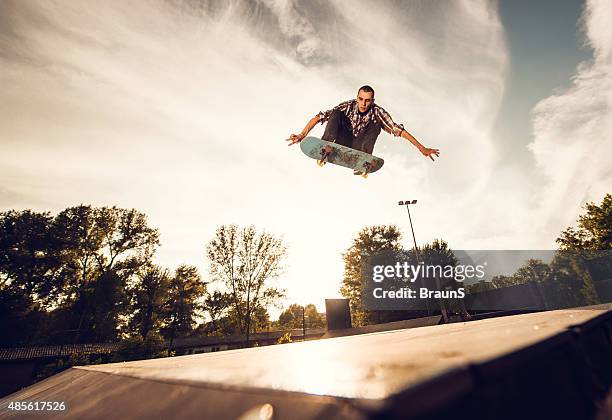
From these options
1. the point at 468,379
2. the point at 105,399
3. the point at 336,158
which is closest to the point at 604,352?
the point at 468,379

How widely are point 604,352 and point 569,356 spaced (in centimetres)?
30

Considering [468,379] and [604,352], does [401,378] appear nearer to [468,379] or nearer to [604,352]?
[468,379]

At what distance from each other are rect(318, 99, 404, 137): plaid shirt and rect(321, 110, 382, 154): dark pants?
81 mm

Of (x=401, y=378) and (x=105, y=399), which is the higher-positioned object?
(x=401, y=378)

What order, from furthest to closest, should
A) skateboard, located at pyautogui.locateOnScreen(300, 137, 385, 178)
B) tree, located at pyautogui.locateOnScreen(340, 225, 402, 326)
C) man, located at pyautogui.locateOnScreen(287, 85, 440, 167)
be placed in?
tree, located at pyautogui.locateOnScreen(340, 225, 402, 326)
skateboard, located at pyautogui.locateOnScreen(300, 137, 385, 178)
man, located at pyautogui.locateOnScreen(287, 85, 440, 167)

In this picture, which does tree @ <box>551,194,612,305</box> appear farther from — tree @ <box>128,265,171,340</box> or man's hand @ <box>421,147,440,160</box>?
tree @ <box>128,265,171,340</box>

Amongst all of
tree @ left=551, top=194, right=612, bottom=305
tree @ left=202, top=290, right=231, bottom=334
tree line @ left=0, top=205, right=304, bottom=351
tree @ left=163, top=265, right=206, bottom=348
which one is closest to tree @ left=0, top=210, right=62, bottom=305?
tree line @ left=0, top=205, right=304, bottom=351

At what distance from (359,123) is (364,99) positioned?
473 mm

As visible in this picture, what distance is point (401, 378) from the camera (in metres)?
0.31

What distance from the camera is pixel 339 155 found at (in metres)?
5.82

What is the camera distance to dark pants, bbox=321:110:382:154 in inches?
209

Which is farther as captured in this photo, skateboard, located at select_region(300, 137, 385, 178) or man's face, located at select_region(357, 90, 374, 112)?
skateboard, located at select_region(300, 137, 385, 178)

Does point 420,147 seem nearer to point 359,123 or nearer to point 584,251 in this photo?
point 359,123

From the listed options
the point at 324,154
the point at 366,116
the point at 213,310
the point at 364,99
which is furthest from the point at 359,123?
the point at 213,310
